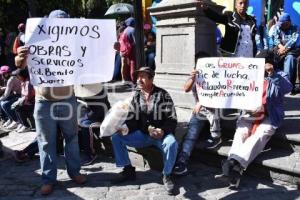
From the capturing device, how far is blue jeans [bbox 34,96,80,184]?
4.76 metres

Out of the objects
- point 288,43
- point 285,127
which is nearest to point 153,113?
point 285,127

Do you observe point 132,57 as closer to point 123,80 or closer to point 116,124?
point 123,80

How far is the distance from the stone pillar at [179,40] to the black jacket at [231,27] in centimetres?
96

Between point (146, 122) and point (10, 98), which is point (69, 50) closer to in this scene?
point (146, 122)

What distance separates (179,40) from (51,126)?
294cm

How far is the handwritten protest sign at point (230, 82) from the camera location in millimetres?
4965

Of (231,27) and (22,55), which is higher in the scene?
(231,27)

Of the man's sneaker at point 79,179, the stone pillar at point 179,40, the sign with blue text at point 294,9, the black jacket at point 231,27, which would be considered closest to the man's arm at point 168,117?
the man's sneaker at point 79,179

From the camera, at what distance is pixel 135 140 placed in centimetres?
511

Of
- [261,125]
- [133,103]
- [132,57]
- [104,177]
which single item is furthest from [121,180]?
[132,57]

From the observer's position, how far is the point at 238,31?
18.2 ft

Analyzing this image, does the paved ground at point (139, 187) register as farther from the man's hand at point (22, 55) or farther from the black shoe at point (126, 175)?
the man's hand at point (22, 55)

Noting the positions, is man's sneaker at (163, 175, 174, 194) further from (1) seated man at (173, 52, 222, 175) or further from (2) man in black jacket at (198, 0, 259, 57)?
(2) man in black jacket at (198, 0, 259, 57)

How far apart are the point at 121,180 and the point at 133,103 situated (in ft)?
3.09
